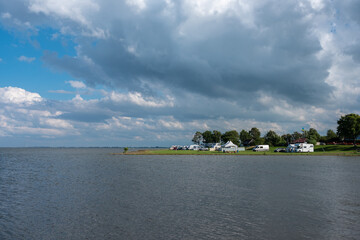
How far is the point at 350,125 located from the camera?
479ft

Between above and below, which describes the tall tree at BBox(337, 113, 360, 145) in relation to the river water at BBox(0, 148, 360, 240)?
above

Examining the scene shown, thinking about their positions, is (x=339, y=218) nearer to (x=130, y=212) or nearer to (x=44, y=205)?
(x=130, y=212)

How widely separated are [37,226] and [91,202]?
8.35 meters

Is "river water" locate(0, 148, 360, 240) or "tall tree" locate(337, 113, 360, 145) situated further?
"tall tree" locate(337, 113, 360, 145)

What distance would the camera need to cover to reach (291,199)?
98.3 ft

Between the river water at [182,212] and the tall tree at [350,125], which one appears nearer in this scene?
the river water at [182,212]

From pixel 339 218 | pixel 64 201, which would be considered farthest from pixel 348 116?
pixel 64 201

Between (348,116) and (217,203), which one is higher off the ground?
(348,116)

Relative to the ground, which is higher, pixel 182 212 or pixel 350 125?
pixel 350 125

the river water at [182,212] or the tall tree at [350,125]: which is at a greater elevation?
the tall tree at [350,125]

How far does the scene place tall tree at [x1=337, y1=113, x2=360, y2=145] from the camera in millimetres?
144875

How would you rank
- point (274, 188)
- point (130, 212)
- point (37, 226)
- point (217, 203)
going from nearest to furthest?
point (37, 226) < point (130, 212) < point (217, 203) < point (274, 188)

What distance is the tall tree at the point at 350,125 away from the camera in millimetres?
144875

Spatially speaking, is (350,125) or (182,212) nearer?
(182,212)
